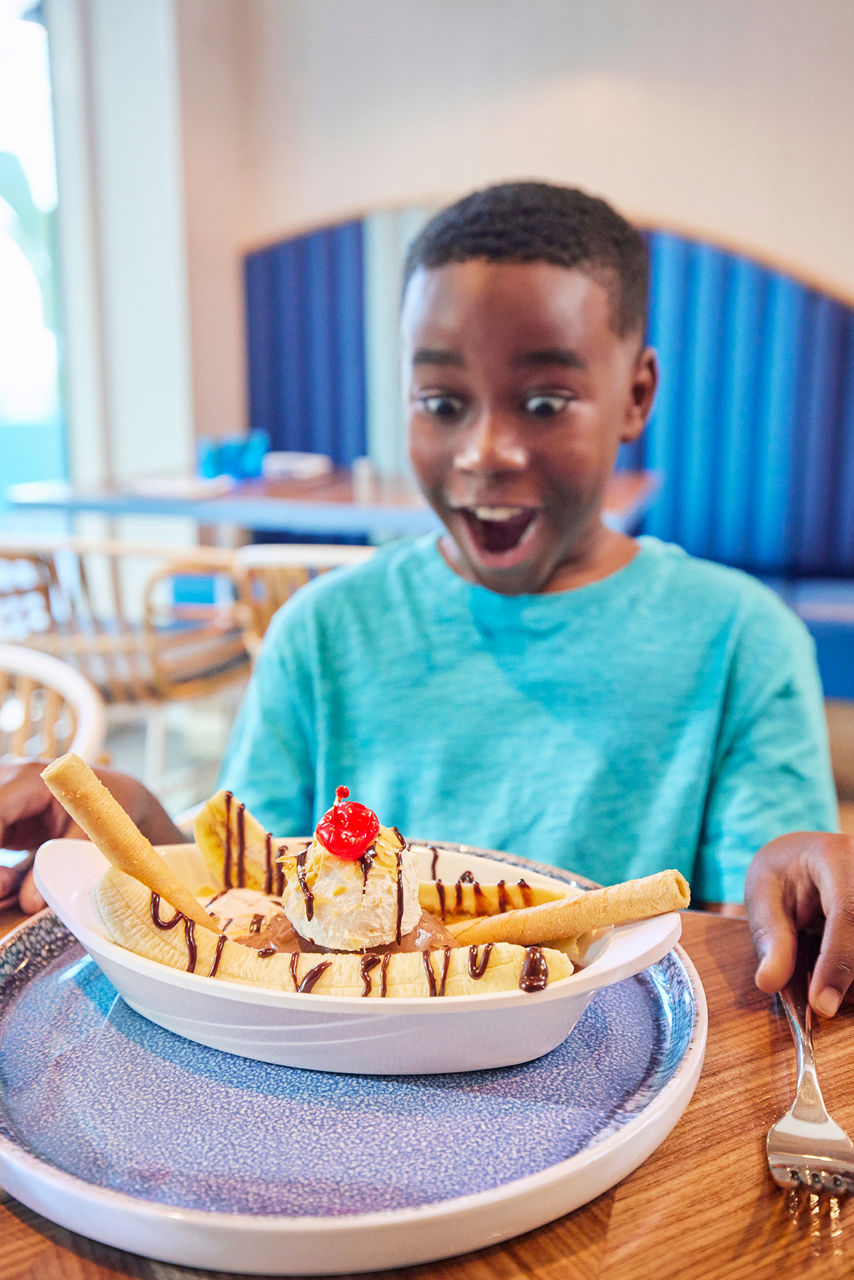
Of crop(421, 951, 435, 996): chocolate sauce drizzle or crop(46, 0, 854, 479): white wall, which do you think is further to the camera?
crop(46, 0, 854, 479): white wall

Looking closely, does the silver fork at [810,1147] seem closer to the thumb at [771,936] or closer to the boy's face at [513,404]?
the thumb at [771,936]

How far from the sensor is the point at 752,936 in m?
0.65

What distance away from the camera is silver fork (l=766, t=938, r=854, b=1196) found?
1.42ft

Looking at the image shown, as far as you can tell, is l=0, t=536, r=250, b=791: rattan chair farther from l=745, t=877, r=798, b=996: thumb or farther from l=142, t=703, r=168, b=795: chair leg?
l=745, t=877, r=798, b=996: thumb

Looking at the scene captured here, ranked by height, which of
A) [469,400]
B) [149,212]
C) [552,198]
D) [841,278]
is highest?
[149,212]

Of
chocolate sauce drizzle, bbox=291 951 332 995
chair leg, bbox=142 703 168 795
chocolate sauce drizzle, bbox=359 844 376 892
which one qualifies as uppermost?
chocolate sauce drizzle, bbox=359 844 376 892

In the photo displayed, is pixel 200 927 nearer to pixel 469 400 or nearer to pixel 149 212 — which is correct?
pixel 469 400

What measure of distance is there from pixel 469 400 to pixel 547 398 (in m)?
0.07

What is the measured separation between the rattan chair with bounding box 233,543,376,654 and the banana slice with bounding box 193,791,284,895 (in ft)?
5.09

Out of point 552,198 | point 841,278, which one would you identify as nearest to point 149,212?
point 841,278

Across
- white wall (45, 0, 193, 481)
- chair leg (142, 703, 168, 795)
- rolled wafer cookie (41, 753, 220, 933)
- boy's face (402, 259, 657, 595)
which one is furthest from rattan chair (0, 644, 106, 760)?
white wall (45, 0, 193, 481)

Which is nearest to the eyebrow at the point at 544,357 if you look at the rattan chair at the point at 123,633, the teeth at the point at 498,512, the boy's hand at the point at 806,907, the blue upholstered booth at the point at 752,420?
the teeth at the point at 498,512

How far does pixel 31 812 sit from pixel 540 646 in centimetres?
51

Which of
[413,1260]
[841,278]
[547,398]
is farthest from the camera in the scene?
[841,278]
